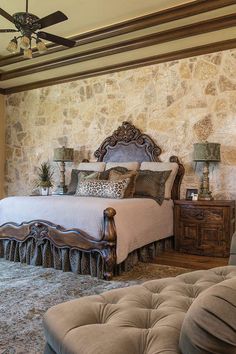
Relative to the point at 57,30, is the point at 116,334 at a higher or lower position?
lower

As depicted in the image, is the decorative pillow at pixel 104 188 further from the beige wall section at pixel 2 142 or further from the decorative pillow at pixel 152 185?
the beige wall section at pixel 2 142

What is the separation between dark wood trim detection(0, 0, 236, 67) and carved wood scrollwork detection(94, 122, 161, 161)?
1.42 metres

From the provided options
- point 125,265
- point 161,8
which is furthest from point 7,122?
point 125,265

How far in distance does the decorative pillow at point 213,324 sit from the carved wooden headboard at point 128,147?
3842 mm

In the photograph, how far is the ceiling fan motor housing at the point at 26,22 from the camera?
117 inches

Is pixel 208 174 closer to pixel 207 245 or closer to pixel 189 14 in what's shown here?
pixel 207 245

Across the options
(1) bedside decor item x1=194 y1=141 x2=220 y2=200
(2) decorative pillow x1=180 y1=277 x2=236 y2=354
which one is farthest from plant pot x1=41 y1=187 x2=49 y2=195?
(2) decorative pillow x1=180 y1=277 x2=236 y2=354

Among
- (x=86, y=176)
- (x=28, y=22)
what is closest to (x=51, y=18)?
(x=28, y=22)

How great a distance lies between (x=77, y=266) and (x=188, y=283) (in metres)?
1.74

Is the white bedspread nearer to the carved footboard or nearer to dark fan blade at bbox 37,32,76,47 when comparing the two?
the carved footboard

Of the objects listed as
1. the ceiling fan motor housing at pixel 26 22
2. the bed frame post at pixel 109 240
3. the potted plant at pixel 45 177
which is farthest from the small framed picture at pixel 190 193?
the ceiling fan motor housing at pixel 26 22

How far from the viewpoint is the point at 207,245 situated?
397 cm

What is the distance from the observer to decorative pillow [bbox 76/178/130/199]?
3853mm

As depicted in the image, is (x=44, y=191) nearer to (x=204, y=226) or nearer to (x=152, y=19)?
(x=204, y=226)
